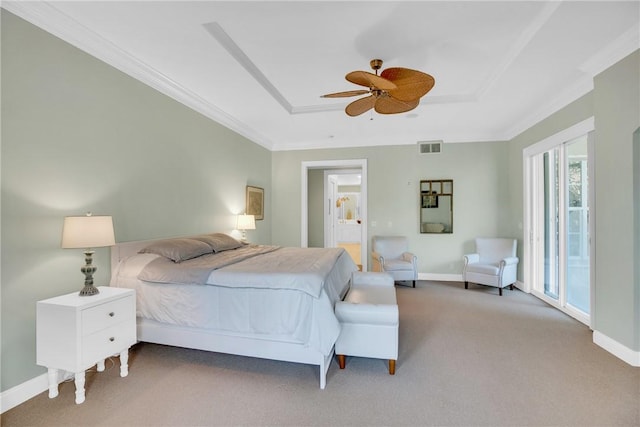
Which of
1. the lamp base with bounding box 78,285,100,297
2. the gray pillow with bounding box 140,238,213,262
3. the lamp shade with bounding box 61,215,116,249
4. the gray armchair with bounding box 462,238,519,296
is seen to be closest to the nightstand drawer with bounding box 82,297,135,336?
the lamp base with bounding box 78,285,100,297

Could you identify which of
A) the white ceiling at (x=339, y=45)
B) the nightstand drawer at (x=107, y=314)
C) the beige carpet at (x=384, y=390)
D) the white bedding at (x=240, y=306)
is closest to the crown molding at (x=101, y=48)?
the white ceiling at (x=339, y=45)

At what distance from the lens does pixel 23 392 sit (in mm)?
1999

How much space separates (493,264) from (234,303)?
4351mm

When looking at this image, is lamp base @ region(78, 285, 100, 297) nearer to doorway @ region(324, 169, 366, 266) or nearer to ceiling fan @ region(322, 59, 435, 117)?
ceiling fan @ region(322, 59, 435, 117)

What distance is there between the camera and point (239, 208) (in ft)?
15.9

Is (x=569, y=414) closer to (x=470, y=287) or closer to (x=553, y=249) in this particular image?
(x=553, y=249)

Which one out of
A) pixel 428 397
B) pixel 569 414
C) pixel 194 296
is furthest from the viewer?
pixel 194 296

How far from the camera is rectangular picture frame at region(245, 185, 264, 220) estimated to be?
16.9 ft

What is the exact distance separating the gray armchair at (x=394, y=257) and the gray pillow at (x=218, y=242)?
2.51 meters

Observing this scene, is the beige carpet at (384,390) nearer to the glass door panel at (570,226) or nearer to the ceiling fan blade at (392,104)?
the glass door panel at (570,226)

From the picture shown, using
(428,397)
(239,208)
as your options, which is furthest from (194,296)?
(239,208)

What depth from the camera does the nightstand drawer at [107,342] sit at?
1.96m

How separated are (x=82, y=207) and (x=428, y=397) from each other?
9.87 feet

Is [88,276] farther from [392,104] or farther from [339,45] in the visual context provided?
[392,104]
